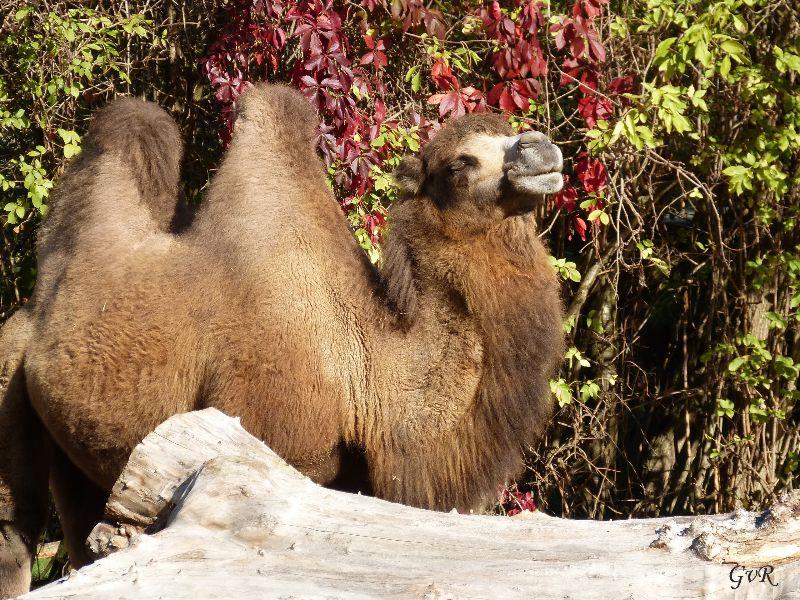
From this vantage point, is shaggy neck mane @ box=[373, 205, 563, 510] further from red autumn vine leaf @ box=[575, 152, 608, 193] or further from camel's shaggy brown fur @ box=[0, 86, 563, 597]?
red autumn vine leaf @ box=[575, 152, 608, 193]

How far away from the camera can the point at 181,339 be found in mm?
4344

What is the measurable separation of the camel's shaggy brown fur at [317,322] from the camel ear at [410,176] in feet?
0.04

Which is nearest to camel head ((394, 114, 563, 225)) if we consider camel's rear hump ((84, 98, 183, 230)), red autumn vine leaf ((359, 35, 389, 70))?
red autumn vine leaf ((359, 35, 389, 70))

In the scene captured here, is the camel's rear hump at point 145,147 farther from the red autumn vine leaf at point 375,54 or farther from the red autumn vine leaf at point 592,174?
the red autumn vine leaf at point 592,174

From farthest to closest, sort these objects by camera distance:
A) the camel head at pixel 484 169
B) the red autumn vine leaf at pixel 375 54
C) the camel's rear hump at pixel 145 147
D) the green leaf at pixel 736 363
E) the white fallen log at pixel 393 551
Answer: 1. the green leaf at pixel 736 363
2. the red autumn vine leaf at pixel 375 54
3. the camel's rear hump at pixel 145 147
4. the camel head at pixel 484 169
5. the white fallen log at pixel 393 551

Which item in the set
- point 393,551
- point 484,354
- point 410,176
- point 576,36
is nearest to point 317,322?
point 484,354

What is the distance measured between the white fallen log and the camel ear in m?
1.62

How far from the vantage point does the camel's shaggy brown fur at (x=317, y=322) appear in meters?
4.16

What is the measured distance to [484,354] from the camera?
4.23m

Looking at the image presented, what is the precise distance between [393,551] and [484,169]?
1877 millimetres

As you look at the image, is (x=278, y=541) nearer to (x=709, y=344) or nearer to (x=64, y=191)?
(x=64, y=191)

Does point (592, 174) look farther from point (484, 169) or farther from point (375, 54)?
point (484, 169)

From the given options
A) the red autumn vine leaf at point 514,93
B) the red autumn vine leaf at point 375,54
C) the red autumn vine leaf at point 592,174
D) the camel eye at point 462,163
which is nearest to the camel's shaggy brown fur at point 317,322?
the camel eye at point 462,163

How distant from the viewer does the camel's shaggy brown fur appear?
13.6 ft
